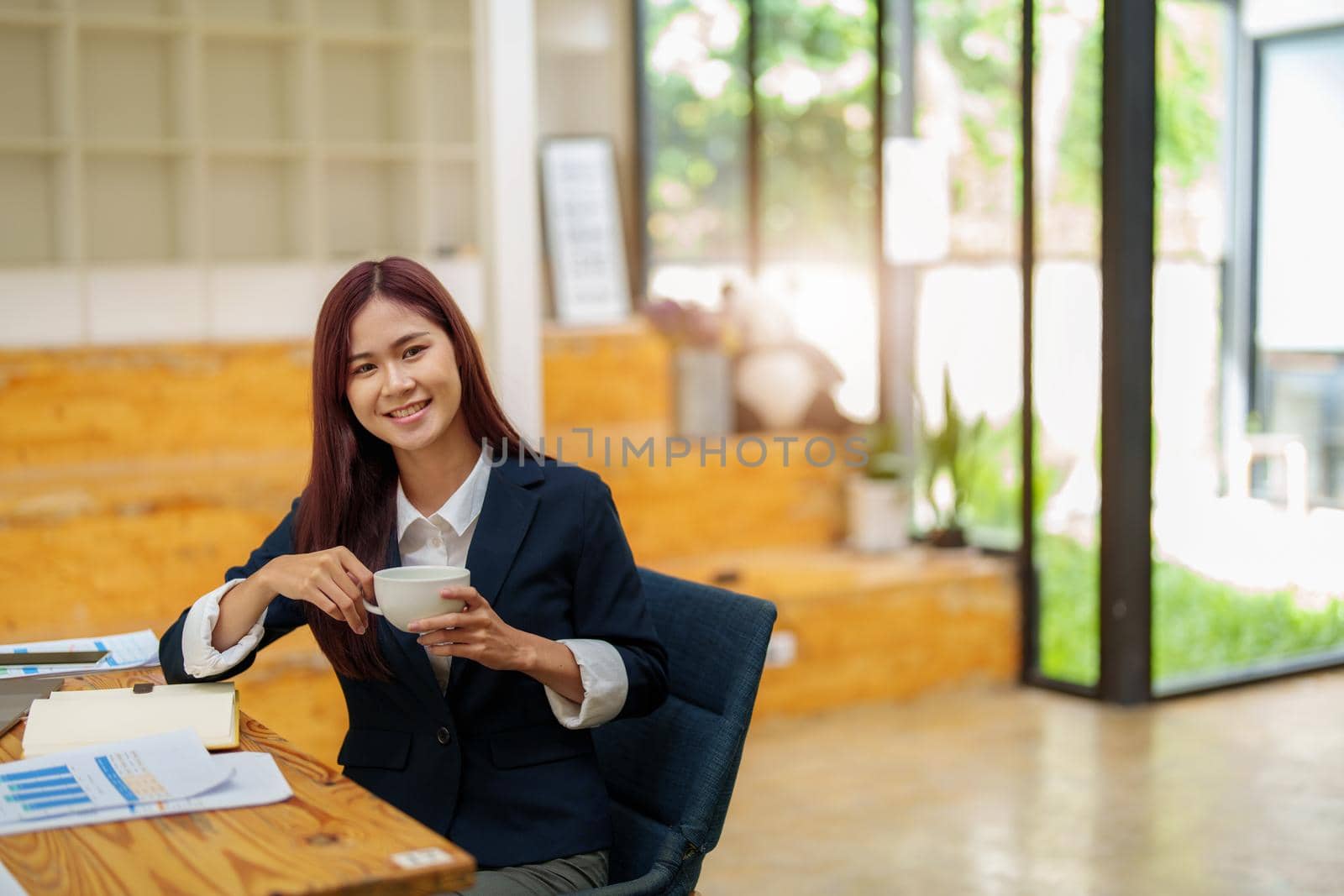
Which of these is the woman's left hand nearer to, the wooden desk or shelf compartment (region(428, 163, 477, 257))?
the wooden desk

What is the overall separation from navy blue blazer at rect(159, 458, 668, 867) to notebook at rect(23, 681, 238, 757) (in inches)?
2.8

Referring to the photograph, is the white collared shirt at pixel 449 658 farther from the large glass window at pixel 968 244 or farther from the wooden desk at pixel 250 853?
A: the large glass window at pixel 968 244

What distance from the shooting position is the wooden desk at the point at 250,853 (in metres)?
1.11

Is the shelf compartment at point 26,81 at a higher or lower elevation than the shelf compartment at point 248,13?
lower

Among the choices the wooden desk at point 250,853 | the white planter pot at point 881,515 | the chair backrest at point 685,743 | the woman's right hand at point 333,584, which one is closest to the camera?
the wooden desk at point 250,853

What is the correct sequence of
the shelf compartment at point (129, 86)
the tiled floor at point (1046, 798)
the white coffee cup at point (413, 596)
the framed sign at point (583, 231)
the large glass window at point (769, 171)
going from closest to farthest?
the white coffee cup at point (413, 596)
the tiled floor at point (1046, 798)
the shelf compartment at point (129, 86)
the framed sign at point (583, 231)
the large glass window at point (769, 171)

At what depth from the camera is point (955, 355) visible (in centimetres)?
490

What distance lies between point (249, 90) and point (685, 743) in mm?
3945

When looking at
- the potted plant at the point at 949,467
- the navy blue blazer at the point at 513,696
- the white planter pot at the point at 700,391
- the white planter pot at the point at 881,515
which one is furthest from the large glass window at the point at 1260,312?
the navy blue blazer at the point at 513,696

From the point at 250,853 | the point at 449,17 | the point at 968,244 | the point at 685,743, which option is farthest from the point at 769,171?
the point at 250,853

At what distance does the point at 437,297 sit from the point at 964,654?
10.6 feet

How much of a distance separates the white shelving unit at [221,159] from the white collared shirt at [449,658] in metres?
2.76

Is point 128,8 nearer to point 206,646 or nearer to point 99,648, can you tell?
point 99,648

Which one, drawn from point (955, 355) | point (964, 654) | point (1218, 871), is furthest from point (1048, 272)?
point (1218, 871)
